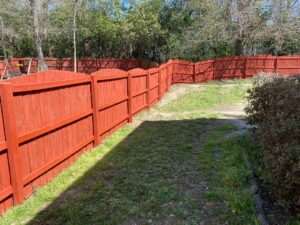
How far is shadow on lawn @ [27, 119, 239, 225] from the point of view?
3.20 metres

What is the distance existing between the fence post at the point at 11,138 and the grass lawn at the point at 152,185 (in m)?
0.29

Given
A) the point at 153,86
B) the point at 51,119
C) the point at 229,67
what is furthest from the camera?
the point at 229,67

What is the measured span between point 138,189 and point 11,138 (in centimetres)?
169

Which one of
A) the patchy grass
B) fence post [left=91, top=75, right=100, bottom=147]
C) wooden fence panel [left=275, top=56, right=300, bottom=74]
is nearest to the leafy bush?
the patchy grass

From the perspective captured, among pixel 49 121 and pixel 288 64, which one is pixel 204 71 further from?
pixel 49 121

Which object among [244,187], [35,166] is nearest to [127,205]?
[35,166]

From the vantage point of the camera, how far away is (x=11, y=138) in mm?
3219

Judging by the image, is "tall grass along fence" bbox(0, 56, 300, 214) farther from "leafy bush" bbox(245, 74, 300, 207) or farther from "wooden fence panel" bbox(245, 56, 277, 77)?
"wooden fence panel" bbox(245, 56, 277, 77)

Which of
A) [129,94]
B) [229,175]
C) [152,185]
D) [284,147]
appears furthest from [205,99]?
[284,147]

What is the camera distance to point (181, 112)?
348 inches

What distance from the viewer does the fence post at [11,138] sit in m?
3.15

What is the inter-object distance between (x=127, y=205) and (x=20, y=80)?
2203 millimetres

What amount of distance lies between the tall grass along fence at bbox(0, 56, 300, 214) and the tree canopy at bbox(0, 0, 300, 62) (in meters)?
12.1

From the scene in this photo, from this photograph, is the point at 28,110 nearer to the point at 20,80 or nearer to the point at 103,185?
the point at 20,80
